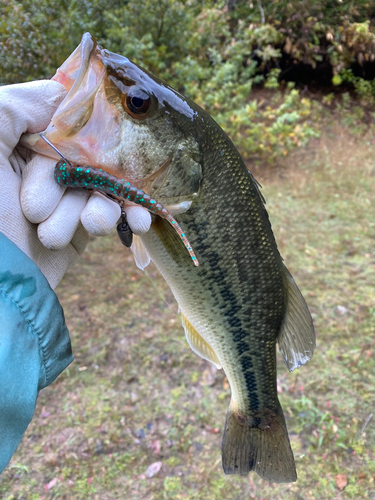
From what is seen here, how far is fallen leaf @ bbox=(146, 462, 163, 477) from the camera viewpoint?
235 cm

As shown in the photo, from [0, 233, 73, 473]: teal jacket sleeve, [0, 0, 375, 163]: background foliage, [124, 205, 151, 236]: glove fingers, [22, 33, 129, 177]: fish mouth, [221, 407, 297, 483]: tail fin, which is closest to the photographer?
[0, 233, 73, 473]: teal jacket sleeve

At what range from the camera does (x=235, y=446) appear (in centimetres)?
176

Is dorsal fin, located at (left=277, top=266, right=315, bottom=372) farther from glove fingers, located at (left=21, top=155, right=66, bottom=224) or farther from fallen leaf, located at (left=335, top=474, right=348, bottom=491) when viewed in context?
fallen leaf, located at (left=335, top=474, right=348, bottom=491)

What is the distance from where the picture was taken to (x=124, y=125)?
46.8 inches

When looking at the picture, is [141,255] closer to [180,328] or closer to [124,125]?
[124,125]

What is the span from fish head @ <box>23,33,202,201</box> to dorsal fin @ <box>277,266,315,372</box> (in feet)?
2.25

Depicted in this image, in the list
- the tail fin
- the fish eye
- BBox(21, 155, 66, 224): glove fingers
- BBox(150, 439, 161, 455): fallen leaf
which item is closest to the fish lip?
the fish eye

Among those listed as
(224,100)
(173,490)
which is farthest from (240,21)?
(173,490)

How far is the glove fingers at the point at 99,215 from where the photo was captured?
114 centimetres

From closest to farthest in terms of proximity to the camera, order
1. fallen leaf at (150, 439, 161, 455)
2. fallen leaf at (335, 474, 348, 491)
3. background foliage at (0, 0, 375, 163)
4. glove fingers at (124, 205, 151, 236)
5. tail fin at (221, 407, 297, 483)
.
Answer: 1. glove fingers at (124, 205, 151, 236)
2. tail fin at (221, 407, 297, 483)
3. fallen leaf at (335, 474, 348, 491)
4. fallen leaf at (150, 439, 161, 455)
5. background foliage at (0, 0, 375, 163)

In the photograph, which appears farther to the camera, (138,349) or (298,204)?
(298,204)

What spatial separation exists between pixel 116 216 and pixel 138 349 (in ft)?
7.23

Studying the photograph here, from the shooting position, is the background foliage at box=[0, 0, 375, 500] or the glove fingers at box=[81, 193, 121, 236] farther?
the background foliage at box=[0, 0, 375, 500]

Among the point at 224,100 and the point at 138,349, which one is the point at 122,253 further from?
the point at 224,100
